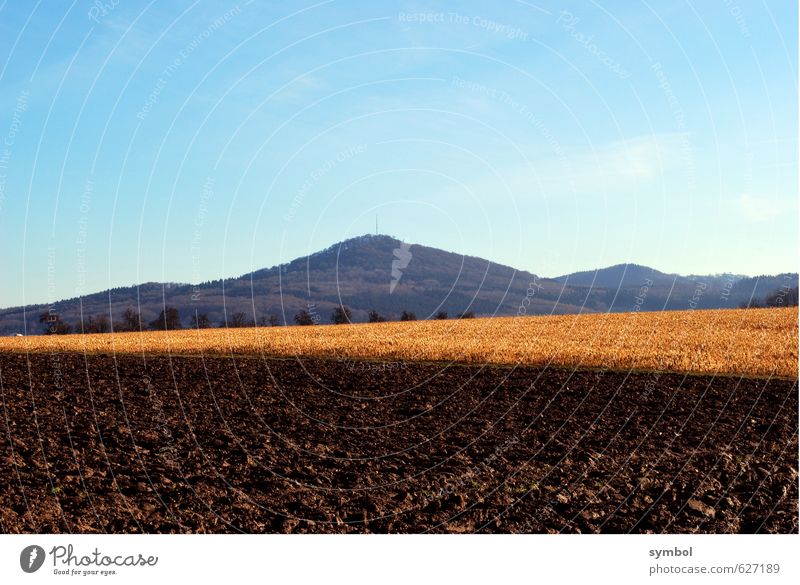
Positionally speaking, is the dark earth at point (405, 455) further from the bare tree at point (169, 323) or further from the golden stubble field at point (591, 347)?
the bare tree at point (169, 323)

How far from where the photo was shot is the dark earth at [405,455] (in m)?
14.1

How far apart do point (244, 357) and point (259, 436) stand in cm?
2133

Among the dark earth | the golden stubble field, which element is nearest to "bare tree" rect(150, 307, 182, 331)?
the golden stubble field

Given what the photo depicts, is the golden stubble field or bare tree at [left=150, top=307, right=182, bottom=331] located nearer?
the golden stubble field

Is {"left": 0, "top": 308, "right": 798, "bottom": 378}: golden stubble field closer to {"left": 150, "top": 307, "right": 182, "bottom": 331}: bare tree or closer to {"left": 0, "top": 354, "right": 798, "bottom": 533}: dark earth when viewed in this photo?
{"left": 0, "top": 354, "right": 798, "bottom": 533}: dark earth

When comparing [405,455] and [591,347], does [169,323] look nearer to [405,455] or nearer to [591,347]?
[591,347]

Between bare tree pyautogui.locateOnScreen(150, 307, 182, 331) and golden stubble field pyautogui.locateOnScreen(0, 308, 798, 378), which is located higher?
bare tree pyautogui.locateOnScreen(150, 307, 182, 331)

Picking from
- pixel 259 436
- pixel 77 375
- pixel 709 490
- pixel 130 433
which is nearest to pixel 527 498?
pixel 709 490

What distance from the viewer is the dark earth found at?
14070 millimetres

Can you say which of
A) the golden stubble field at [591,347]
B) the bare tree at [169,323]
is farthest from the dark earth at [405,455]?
the bare tree at [169,323]

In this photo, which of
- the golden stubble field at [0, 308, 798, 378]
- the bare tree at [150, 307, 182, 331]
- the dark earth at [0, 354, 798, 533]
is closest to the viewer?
the dark earth at [0, 354, 798, 533]

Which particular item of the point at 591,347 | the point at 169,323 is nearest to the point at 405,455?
the point at 591,347

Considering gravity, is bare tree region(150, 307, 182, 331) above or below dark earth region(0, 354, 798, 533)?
above

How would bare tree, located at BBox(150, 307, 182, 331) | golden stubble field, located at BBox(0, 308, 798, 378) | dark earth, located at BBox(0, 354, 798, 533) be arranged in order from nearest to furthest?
dark earth, located at BBox(0, 354, 798, 533) → golden stubble field, located at BBox(0, 308, 798, 378) → bare tree, located at BBox(150, 307, 182, 331)
